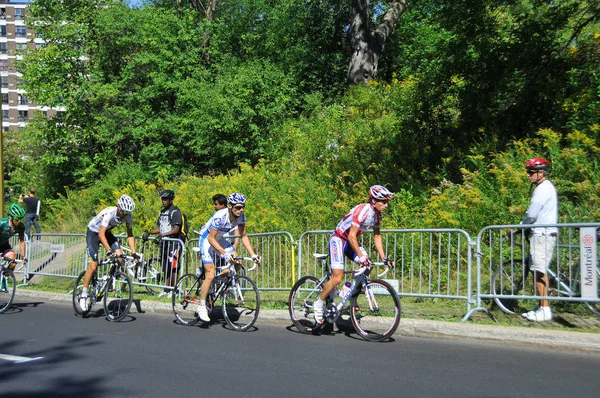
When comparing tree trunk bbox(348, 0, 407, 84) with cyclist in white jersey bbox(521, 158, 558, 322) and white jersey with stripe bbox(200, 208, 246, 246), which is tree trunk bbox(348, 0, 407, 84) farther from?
cyclist in white jersey bbox(521, 158, 558, 322)

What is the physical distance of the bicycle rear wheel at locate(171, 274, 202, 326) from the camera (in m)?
9.85

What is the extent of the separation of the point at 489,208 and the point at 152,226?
35.8ft

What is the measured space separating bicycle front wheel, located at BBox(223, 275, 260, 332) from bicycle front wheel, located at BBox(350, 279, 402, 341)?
1577mm

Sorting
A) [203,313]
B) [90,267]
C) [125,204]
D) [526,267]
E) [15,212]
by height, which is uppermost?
[125,204]

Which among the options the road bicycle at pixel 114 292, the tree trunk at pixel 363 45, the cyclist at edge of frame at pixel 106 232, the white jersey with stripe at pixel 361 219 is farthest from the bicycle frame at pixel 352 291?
the tree trunk at pixel 363 45

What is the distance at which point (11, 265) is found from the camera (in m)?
11.9

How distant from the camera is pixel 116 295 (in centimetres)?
1045

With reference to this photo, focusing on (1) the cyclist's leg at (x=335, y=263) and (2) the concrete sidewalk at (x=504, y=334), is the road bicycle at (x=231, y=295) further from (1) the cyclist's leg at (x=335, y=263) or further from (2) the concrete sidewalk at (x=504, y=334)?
(2) the concrete sidewalk at (x=504, y=334)

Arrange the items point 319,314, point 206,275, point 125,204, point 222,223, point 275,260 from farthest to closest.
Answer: point 275,260 < point 125,204 < point 206,275 < point 222,223 < point 319,314

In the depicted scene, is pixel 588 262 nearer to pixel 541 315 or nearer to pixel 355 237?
pixel 541 315

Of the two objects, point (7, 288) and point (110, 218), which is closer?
point (110, 218)

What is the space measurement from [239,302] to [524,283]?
13.4 ft

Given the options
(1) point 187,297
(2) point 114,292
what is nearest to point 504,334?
(1) point 187,297

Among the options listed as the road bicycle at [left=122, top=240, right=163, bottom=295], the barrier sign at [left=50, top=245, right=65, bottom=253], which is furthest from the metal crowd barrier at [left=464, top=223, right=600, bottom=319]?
the barrier sign at [left=50, top=245, right=65, bottom=253]
